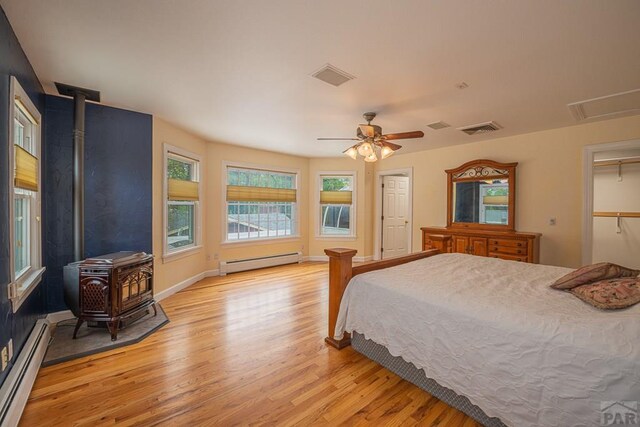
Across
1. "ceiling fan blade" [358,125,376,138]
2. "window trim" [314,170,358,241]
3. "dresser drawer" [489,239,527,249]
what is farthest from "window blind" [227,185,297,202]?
"dresser drawer" [489,239,527,249]

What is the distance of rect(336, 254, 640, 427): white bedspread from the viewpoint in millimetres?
1236

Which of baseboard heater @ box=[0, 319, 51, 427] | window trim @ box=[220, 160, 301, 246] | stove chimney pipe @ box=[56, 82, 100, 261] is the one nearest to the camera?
baseboard heater @ box=[0, 319, 51, 427]

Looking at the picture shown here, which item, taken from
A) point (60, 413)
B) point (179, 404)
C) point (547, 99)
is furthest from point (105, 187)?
point (547, 99)

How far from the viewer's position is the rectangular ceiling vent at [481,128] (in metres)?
3.87

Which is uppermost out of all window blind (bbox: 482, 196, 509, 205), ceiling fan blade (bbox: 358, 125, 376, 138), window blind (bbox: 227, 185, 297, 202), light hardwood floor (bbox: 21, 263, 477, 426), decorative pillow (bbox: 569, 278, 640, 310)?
ceiling fan blade (bbox: 358, 125, 376, 138)

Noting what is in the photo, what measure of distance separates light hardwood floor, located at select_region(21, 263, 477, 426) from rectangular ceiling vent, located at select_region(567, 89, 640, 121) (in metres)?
3.51

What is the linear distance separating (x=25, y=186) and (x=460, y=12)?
3.38 meters

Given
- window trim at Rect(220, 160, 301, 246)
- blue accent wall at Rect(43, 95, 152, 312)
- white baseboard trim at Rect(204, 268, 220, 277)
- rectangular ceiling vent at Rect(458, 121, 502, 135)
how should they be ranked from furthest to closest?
window trim at Rect(220, 160, 301, 246)
white baseboard trim at Rect(204, 268, 220, 277)
rectangular ceiling vent at Rect(458, 121, 502, 135)
blue accent wall at Rect(43, 95, 152, 312)

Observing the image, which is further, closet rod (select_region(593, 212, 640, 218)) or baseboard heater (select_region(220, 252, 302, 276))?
baseboard heater (select_region(220, 252, 302, 276))

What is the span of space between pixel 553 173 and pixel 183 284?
5940 millimetres

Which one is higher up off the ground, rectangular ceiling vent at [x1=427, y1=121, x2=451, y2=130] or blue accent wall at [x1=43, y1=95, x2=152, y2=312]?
rectangular ceiling vent at [x1=427, y1=121, x2=451, y2=130]

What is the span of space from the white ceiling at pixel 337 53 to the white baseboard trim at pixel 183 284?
2459mm

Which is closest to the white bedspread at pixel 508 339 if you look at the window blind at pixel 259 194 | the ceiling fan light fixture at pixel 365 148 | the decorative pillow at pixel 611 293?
the decorative pillow at pixel 611 293

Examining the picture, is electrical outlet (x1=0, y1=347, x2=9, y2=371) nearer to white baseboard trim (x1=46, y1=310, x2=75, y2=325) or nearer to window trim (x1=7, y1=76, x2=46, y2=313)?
window trim (x1=7, y1=76, x2=46, y2=313)
